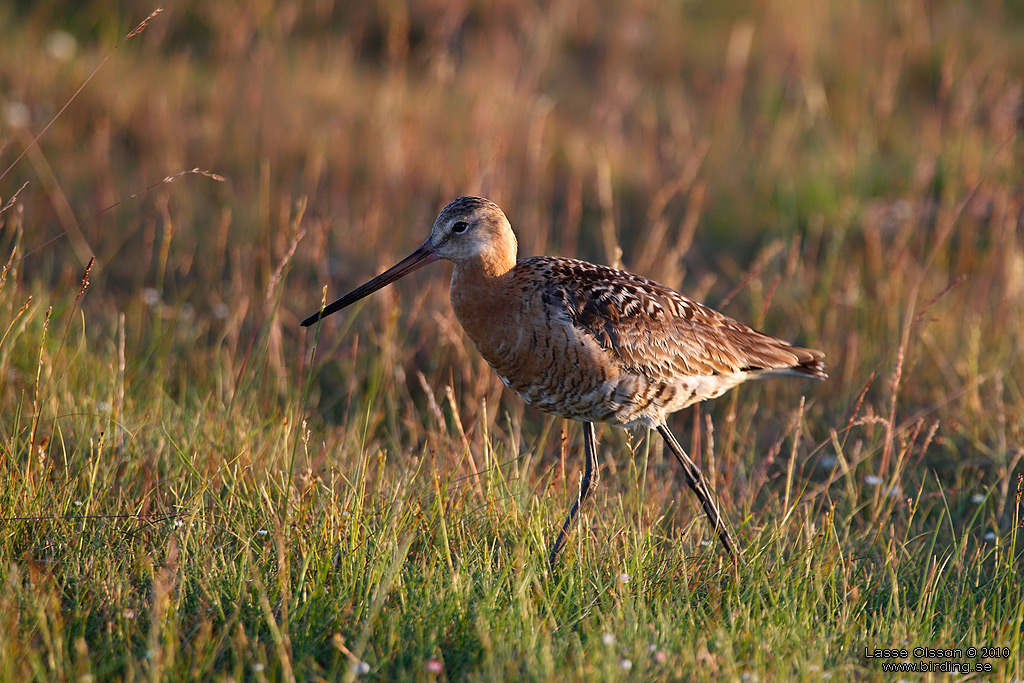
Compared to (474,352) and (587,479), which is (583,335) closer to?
(587,479)

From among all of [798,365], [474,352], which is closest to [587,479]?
[798,365]

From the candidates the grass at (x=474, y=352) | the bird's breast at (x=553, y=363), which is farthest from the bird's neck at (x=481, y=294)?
the grass at (x=474, y=352)

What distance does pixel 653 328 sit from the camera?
146 inches

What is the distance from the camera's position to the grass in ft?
9.10

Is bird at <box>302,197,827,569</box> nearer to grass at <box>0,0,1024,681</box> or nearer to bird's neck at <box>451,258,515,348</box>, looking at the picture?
bird's neck at <box>451,258,515,348</box>

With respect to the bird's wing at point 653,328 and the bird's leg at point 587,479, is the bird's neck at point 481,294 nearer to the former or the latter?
the bird's wing at point 653,328

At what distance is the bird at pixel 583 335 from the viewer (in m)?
3.58

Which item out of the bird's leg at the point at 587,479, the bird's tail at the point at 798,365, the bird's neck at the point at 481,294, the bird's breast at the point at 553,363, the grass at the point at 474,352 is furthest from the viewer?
the bird's tail at the point at 798,365

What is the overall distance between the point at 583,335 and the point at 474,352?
1581mm

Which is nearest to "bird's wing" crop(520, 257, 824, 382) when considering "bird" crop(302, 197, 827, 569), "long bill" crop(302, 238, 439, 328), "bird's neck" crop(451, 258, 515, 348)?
"bird" crop(302, 197, 827, 569)

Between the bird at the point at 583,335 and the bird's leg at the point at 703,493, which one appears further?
the bird at the point at 583,335

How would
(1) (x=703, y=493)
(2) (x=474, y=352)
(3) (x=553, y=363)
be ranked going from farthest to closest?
(2) (x=474, y=352), (1) (x=703, y=493), (3) (x=553, y=363)

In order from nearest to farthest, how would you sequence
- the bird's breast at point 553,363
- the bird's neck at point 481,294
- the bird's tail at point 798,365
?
the bird's breast at point 553,363
the bird's neck at point 481,294
the bird's tail at point 798,365

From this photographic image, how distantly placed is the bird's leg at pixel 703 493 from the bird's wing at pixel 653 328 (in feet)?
0.95
